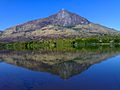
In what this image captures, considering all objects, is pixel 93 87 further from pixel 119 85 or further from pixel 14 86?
pixel 14 86

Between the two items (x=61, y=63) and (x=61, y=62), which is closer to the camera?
(x=61, y=63)

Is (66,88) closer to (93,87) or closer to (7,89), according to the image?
(93,87)

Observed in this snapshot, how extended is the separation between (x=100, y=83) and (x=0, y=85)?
12529 millimetres

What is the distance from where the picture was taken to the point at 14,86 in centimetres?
3756

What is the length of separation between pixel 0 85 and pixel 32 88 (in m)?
5.38

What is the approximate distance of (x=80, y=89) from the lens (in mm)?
33500

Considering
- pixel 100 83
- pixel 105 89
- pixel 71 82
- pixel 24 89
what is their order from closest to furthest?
pixel 105 89, pixel 24 89, pixel 100 83, pixel 71 82

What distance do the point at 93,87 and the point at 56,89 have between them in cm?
418

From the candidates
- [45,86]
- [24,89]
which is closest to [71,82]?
[45,86]

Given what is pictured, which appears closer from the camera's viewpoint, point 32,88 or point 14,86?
point 32,88

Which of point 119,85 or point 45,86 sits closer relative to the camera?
point 119,85

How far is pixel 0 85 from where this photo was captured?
38.5 metres

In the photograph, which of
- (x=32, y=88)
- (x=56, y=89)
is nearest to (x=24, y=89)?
(x=32, y=88)

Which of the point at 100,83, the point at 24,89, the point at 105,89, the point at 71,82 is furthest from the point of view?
the point at 71,82
